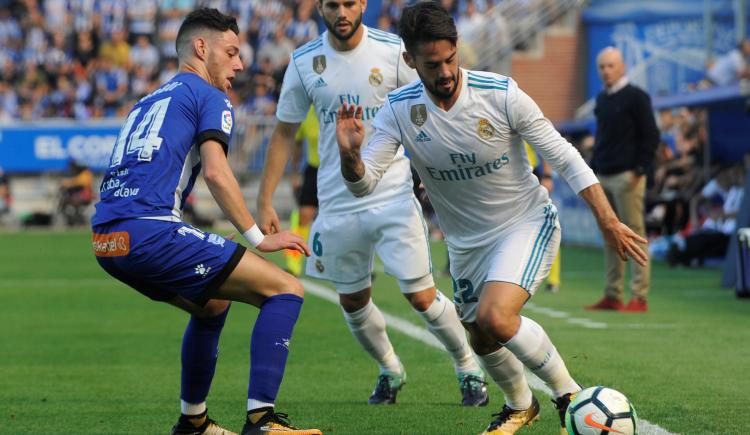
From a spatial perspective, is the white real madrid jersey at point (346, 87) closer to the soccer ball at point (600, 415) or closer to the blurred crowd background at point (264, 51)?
the soccer ball at point (600, 415)

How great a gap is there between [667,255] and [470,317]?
12.2m

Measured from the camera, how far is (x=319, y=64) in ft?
25.5

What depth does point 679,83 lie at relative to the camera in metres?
28.0

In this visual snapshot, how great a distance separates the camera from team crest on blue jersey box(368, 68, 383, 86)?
25.2 feet

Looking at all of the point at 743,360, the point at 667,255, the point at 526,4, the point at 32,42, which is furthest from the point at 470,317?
the point at 32,42

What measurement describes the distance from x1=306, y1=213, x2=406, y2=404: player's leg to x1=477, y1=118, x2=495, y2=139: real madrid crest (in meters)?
1.68

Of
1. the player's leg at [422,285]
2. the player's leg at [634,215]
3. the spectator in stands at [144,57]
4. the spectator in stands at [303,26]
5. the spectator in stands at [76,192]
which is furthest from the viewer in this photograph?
the spectator in stands at [144,57]

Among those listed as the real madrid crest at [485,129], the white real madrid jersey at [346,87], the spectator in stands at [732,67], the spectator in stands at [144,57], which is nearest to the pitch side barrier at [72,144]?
the spectator in stands at [144,57]

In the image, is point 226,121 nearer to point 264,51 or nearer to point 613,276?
point 613,276

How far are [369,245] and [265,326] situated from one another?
1966 mm

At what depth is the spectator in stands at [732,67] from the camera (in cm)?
2184

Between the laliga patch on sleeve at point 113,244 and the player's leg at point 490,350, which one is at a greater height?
the laliga patch on sleeve at point 113,244

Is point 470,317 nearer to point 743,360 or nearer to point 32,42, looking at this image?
point 743,360

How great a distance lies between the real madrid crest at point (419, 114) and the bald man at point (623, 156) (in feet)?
21.1
